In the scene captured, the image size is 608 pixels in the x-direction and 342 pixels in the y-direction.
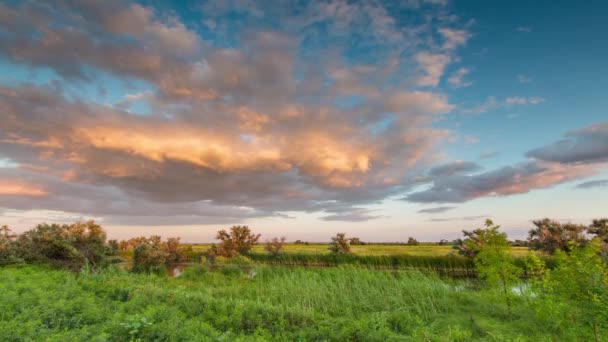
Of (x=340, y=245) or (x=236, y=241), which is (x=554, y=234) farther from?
(x=236, y=241)

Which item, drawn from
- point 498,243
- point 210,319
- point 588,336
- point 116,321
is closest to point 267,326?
point 210,319

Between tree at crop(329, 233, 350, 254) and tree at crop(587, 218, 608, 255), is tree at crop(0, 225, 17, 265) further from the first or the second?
tree at crop(587, 218, 608, 255)

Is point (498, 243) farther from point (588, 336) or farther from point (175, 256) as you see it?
point (175, 256)

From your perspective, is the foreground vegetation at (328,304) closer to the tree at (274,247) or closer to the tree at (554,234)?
the tree at (554,234)

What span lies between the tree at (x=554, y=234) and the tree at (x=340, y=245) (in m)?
12.8

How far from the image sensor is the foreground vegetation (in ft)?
16.0

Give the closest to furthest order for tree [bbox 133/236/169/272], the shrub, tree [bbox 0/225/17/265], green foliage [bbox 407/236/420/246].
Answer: the shrub < tree [bbox 0/225/17/265] < tree [bbox 133/236/169/272] < green foliage [bbox 407/236/420/246]

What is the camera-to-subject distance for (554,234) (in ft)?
48.0

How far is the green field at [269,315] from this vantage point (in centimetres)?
479

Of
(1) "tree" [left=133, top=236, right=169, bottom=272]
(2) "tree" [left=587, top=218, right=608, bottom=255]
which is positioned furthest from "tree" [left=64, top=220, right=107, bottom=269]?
(2) "tree" [left=587, top=218, right=608, bottom=255]

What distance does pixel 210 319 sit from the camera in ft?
21.2

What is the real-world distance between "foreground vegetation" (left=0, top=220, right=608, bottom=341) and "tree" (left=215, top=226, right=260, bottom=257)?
12272 mm

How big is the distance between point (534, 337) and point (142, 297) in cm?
923

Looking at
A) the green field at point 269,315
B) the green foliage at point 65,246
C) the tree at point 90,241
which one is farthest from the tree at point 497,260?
the tree at point 90,241
